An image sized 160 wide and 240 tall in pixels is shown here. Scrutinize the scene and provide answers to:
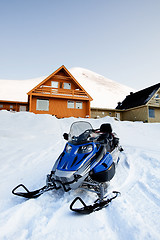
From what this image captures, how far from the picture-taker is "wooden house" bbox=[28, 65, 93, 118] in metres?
15.6

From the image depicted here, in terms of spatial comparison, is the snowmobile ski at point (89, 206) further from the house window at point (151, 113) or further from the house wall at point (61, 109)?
the house window at point (151, 113)

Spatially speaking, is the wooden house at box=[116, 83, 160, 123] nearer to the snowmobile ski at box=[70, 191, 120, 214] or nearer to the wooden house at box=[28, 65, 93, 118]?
the wooden house at box=[28, 65, 93, 118]

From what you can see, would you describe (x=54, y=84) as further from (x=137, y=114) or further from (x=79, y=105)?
(x=137, y=114)

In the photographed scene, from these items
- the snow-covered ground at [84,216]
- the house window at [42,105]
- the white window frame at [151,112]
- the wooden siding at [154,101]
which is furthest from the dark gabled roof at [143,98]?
the snow-covered ground at [84,216]

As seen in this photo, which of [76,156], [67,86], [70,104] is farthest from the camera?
[67,86]

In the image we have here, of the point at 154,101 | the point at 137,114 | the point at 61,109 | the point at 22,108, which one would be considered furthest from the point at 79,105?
the point at 154,101

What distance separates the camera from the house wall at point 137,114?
63.5ft

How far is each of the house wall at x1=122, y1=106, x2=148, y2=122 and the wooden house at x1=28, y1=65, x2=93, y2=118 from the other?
28.4 feet

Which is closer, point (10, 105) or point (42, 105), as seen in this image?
point (42, 105)

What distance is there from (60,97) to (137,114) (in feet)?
40.5

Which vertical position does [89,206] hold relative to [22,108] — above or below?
below

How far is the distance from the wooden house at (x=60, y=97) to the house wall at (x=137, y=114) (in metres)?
8.65

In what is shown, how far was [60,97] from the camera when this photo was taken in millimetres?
15953

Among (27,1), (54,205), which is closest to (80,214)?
(54,205)
